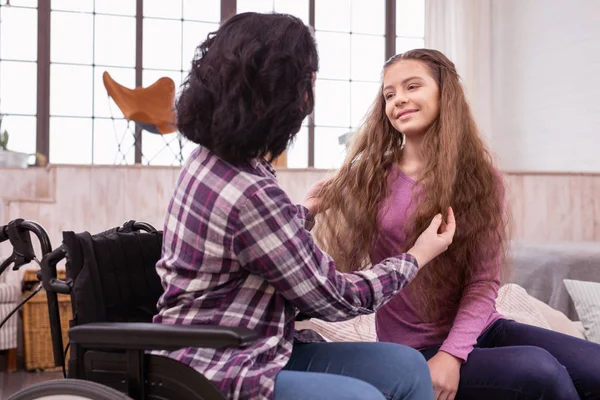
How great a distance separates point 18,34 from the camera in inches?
239

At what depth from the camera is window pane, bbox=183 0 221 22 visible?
21.5 ft

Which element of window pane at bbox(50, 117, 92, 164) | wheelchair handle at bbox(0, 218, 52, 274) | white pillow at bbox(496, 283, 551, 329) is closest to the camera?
wheelchair handle at bbox(0, 218, 52, 274)

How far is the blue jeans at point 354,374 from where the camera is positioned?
1113 mm

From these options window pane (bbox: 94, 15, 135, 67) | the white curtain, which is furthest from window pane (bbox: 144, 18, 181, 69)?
the white curtain

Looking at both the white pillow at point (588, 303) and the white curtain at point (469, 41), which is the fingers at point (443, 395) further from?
the white curtain at point (469, 41)

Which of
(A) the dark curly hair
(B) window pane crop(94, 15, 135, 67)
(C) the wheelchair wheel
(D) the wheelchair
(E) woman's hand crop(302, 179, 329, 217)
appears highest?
(B) window pane crop(94, 15, 135, 67)

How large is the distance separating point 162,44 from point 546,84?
3030 mm

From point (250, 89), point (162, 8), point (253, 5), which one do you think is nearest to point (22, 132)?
point (162, 8)

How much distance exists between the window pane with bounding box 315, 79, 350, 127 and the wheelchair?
552 centimetres

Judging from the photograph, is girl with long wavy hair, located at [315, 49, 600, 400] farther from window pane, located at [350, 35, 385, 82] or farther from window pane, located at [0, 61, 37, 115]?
window pane, located at [350, 35, 385, 82]

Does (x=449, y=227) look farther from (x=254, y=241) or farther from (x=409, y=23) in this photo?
(x=409, y=23)

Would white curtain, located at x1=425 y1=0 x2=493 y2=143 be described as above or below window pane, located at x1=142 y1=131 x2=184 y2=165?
above

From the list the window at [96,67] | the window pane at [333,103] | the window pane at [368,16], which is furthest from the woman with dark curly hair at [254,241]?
the window pane at [368,16]

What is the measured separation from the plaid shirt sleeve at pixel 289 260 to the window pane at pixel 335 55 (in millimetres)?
5848
